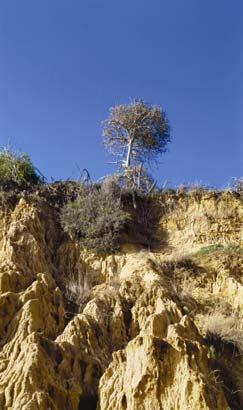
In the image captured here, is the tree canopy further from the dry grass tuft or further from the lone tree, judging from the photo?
the dry grass tuft

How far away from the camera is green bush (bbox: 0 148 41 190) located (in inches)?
730

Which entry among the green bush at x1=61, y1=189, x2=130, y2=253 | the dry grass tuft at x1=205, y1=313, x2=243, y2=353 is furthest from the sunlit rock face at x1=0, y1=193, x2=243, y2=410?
the green bush at x1=61, y1=189, x2=130, y2=253

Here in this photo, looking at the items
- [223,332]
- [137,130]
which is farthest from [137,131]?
[223,332]

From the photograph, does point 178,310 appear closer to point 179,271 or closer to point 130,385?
point 130,385

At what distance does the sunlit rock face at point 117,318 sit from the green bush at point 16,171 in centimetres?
151

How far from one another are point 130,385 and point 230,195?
1174 cm

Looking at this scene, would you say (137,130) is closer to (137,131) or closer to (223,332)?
(137,131)

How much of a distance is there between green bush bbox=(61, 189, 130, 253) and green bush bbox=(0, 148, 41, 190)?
1.71 m

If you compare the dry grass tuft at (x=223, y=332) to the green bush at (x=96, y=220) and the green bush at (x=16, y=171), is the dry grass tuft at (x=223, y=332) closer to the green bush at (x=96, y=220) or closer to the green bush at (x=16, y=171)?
the green bush at (x=96, y=220)

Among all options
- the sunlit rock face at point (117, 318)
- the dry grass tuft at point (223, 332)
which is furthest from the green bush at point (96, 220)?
the dry grass tuft at point (223, 332)

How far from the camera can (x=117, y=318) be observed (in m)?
12.2

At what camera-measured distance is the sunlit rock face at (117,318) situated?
9.44 metres

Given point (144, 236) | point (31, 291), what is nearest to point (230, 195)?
point (144, 236)

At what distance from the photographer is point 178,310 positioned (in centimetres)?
1223
